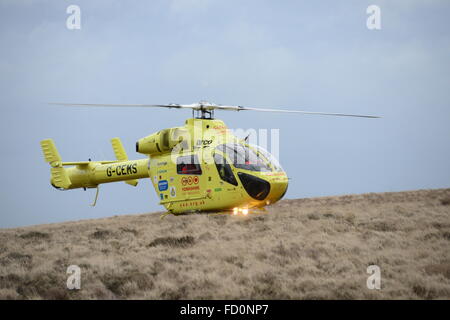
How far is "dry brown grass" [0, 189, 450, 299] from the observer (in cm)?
985

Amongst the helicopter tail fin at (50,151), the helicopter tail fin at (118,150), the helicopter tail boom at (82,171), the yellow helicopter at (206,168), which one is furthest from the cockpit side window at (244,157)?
the helicopter tail fin at (50,151)

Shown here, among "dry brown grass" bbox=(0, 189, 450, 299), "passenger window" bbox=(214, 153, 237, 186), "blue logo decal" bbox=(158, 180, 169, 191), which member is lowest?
"dry brown grass" bbox=(0, 189, 450, 299)

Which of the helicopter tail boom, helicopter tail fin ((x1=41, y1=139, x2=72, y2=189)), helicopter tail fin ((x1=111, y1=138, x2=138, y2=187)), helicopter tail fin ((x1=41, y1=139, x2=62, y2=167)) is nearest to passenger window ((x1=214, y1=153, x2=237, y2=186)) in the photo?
the helicopter tail boom

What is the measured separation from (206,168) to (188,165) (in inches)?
37.2

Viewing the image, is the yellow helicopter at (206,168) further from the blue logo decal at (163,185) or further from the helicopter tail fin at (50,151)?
the helicopter tail fin at (50,151)

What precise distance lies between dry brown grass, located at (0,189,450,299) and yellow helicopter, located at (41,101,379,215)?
762 mm

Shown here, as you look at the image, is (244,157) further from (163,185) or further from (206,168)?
(163,185)

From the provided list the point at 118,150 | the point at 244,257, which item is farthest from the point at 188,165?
the point at 118,150

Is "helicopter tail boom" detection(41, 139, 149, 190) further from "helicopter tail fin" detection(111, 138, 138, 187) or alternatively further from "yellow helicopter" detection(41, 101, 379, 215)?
"yellow helicopter" detection(41, 101, 379, 215)

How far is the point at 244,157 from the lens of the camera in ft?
56.3

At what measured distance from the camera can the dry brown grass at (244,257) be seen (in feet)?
32.3

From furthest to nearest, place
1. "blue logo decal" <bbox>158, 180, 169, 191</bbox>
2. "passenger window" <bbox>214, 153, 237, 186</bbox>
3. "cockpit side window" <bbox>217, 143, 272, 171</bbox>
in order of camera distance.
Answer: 1. "blue logo decal" <bbox>158, 180, 169, 191</bbox>
2. "passenger window" <bbox>214, 153, 237, 186</bbox>
3. "cockpit side window" <bbox>217, 143, 272, 171</bbox>
